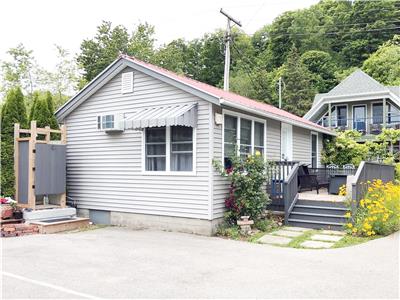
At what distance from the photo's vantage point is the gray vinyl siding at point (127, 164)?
908cm

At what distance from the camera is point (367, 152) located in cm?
1764

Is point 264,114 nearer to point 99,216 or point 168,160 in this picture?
point 168,160

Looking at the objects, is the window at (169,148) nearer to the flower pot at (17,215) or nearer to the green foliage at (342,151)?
the flower pot at (17,215)

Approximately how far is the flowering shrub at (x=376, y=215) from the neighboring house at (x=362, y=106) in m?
15.7

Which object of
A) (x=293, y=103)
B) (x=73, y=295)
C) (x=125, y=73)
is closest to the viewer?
(x=73, y=295)

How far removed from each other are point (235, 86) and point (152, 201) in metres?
33.9

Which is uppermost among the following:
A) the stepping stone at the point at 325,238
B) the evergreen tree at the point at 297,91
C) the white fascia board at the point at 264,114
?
the evergreen tree at the point at 297,91

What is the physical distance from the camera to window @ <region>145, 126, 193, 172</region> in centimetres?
938

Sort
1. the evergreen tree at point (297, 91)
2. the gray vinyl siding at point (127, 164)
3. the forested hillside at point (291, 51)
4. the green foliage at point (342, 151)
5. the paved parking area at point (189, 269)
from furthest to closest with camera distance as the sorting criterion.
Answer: the evergreen tree at point (297, 91)
the forested hillside at point (291, 51)
the green foliage at point (342, 151)
the gray vinyl siding at point (127, 164)
the paved parking area at point (189, 269)

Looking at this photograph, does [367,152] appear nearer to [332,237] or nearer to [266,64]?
[332,237]

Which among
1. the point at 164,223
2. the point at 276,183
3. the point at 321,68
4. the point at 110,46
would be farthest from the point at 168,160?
the point at 321,68

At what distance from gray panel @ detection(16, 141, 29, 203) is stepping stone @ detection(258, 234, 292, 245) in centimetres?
656

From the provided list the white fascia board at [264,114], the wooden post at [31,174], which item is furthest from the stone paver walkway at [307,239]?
the wooden post at [31,174]

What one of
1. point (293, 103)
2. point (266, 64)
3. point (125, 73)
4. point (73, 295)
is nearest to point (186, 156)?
point (125, 73)
